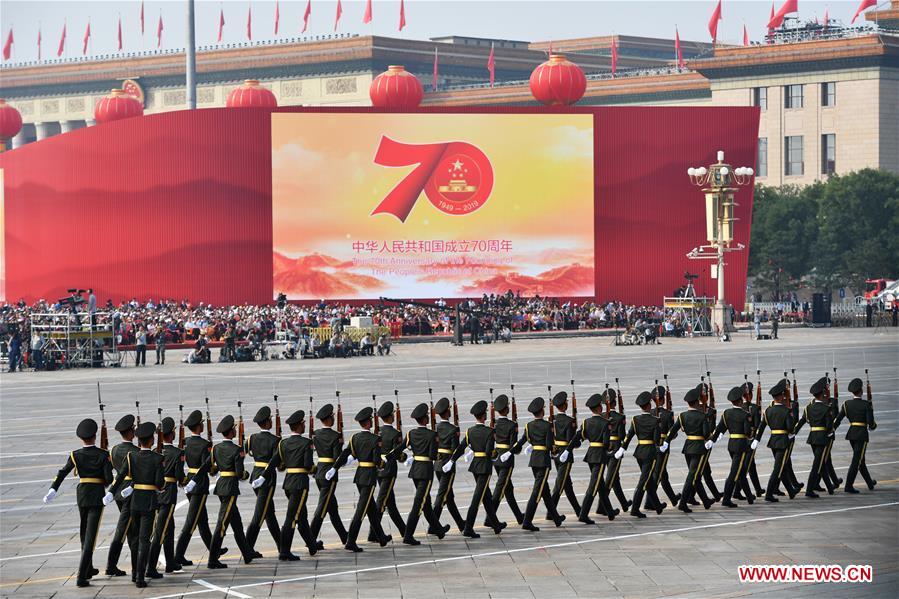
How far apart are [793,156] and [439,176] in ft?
139

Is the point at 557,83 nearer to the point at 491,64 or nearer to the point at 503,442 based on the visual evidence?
the point at 491,64

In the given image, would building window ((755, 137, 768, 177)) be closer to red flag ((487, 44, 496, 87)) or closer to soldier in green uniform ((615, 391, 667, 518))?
red flag ((487, 44, 496, 87))

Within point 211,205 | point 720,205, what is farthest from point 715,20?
point 211,205

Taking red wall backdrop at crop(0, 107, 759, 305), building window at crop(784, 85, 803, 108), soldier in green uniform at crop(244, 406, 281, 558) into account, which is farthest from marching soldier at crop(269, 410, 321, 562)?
building window at crop(784, 85, 803, 108)

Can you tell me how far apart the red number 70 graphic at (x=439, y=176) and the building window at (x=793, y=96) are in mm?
39937

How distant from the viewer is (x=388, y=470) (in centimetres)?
1784

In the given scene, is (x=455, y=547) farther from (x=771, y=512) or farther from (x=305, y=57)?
(x=305, y=57)

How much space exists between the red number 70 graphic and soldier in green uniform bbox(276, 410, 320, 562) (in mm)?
48272

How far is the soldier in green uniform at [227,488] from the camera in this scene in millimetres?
16859

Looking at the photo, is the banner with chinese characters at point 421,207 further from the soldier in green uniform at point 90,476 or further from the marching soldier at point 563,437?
the soldier in green uniform at point 90,476

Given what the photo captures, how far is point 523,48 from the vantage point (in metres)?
128

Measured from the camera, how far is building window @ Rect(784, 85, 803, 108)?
99312mm

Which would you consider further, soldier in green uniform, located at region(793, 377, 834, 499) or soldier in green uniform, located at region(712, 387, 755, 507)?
soldier in green uniform, located at region(793, 377, 834, 499)

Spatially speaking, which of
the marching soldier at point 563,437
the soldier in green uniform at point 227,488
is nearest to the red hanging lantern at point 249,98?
the marching soldier at point 563,437
